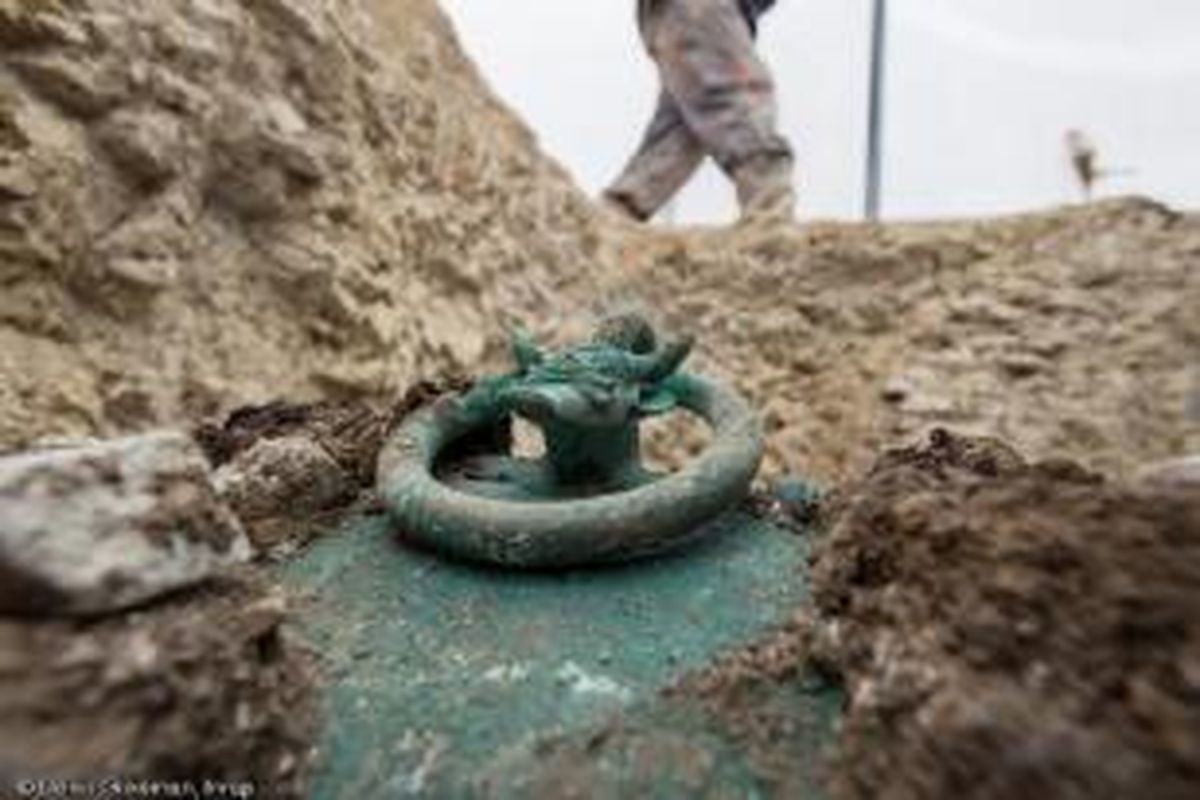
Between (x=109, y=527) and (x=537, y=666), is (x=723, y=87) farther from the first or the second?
(x=109, y=527)

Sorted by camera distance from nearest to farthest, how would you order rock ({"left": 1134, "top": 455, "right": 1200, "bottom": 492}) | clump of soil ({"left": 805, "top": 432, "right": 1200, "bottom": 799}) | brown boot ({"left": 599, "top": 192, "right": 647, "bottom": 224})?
1. clump of soil ({"left": 805, "top": 432, "right": 1200, "bottom": 799})
2. rock ({"left": 1134, "top": 455, "right": 1200, "bottom": 492})
3. brown boot ({"left": 599, "top": 192, "right": 647, "bottom": 224})

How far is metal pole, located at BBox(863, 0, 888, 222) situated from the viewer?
6.02 metres

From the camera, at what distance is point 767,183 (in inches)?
193

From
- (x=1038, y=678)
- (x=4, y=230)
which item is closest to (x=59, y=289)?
(x=4, y=230)

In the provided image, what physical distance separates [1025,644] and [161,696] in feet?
1.90

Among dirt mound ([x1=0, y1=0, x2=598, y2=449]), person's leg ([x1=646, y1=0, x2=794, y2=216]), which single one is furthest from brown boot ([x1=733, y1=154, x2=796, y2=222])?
dirt mound ([x1=0, y1=0, x2=598, y2=449])

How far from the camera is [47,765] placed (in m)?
0.81

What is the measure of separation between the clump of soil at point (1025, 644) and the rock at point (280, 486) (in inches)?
35.0

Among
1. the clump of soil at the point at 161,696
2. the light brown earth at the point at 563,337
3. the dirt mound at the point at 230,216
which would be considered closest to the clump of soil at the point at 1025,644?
the light brown earth at the point at 563,337

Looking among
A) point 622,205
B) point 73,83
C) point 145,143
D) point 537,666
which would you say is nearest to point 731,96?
point 622,205

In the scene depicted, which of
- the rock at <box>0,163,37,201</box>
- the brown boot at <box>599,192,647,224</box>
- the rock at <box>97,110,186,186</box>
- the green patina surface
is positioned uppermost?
the rock at <box>97,110,186,186</box>

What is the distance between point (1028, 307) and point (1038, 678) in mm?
3514

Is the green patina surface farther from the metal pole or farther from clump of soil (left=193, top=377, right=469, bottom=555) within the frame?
the metal pole

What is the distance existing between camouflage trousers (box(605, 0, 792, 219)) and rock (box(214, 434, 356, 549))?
10.8 feet
